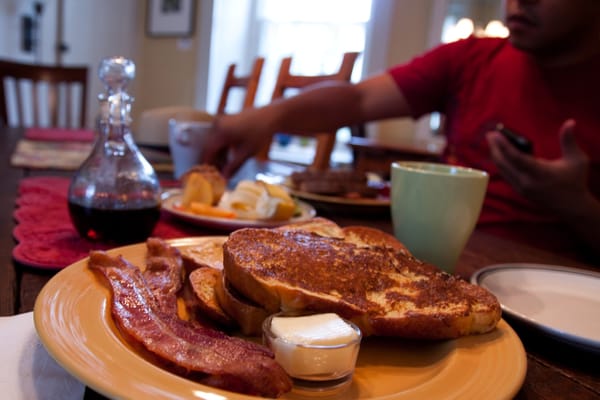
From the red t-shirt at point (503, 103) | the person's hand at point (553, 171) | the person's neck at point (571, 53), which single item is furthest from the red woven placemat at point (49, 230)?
the person's neck at point (571, 53)

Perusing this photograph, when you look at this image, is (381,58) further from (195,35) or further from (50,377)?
(50,377)

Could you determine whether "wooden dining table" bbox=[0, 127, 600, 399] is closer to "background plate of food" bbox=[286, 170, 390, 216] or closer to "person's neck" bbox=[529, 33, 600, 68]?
"background plate of food" bbox=[286, 170, 390, 216]

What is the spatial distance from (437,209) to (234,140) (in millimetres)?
827

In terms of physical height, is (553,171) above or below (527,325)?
above

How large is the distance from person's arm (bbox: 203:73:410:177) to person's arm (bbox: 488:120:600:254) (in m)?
0.58

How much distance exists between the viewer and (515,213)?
1469mm

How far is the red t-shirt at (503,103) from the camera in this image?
1.43m

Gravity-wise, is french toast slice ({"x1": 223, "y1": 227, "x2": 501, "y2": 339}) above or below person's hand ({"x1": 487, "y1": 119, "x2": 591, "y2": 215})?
below

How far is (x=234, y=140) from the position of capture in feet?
4.76

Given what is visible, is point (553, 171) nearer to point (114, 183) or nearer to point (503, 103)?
point (503, 103)

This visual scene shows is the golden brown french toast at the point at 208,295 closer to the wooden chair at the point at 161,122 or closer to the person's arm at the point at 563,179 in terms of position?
the person's arm at the point at 563,179

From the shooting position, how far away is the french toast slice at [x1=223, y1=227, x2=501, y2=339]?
0.46 meters

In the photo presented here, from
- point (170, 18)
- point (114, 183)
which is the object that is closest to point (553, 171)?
point (114, 183)

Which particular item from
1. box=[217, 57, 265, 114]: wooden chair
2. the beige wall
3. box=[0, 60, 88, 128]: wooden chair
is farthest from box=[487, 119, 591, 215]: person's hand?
the beige wall
